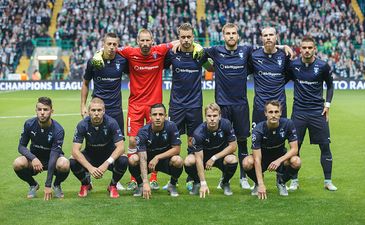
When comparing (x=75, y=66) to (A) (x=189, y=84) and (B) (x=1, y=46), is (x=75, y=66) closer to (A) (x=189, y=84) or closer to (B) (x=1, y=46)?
(B) (x=1, y=46)

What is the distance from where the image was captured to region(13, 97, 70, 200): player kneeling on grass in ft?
29.8

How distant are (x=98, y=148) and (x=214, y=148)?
157 cm

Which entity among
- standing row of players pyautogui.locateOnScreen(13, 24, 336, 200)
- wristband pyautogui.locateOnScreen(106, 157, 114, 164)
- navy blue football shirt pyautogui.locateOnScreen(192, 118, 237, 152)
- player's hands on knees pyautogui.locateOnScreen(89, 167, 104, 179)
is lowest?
player's hands on knees pyautogui.locateOnScreen(89, 167, 104, 179)

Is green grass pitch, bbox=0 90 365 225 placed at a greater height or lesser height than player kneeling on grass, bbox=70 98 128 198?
lesser

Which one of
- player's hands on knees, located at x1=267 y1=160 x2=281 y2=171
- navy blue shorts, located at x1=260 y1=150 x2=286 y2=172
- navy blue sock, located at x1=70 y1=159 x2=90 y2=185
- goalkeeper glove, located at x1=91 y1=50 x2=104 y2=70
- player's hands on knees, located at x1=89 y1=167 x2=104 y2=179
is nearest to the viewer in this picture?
player's hands on knees, located at x1=89 y1=167 x2=104 y2=179

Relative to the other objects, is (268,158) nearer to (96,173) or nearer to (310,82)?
(310,82)

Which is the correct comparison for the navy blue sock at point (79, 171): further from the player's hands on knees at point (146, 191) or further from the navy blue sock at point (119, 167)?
the player's hands on knees at point (146, 191)

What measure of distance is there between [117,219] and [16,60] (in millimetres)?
30911

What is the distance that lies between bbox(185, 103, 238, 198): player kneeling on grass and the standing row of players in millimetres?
448

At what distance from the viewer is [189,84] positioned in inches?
404

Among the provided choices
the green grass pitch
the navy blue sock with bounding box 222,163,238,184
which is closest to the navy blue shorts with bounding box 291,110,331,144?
the green grass pitch

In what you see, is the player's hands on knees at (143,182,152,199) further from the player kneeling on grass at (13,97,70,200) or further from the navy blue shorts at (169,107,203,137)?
the navy blue shorts at (169,107,203,137)

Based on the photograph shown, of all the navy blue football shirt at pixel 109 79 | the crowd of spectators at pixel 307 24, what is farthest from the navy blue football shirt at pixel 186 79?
the crowd of spectators at pixel 307 24

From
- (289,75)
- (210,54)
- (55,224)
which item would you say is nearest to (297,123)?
(289,75)
